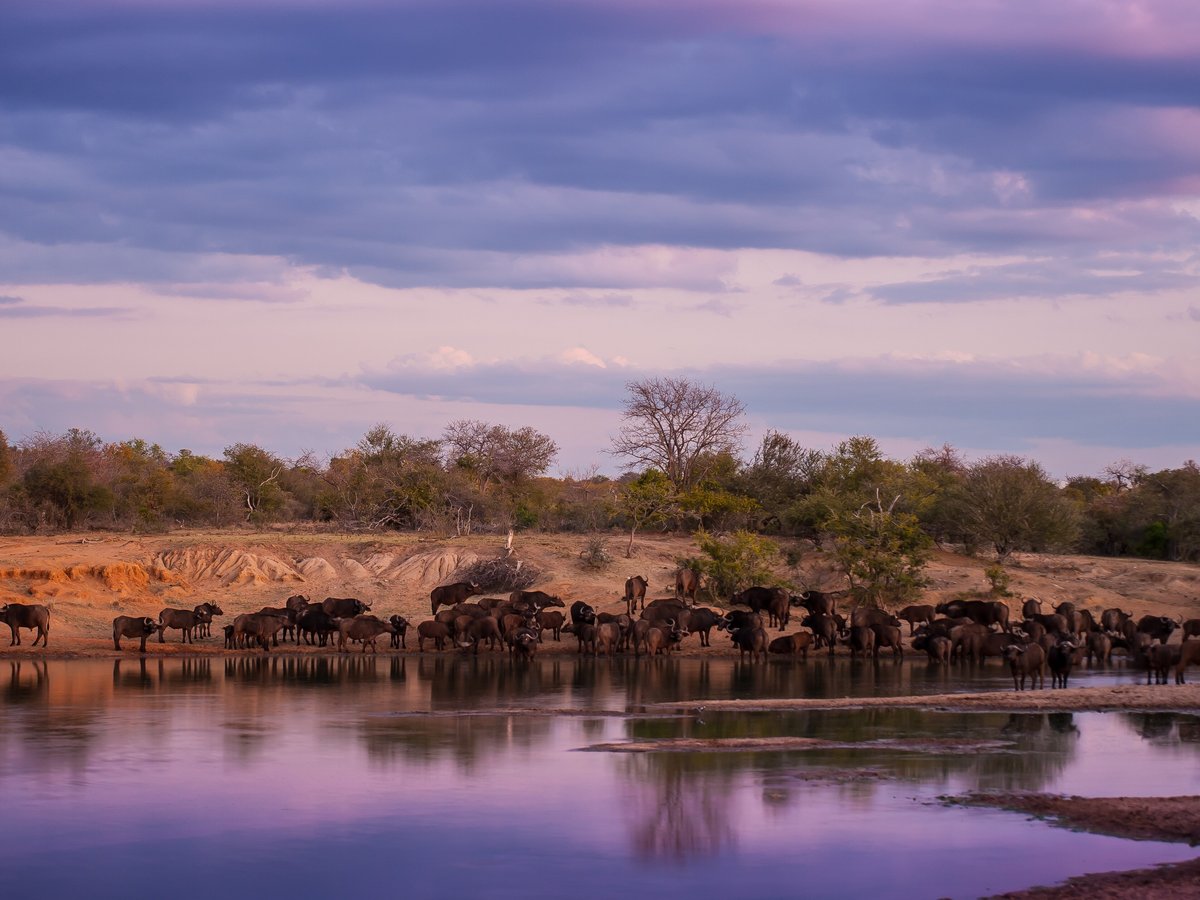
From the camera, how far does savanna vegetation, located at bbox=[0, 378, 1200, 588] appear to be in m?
43.7

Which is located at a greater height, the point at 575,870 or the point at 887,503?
the point at 887,503

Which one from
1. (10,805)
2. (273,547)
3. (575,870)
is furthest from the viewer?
(273,547)

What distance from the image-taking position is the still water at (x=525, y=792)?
12055 mm

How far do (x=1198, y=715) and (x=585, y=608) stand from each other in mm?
15371

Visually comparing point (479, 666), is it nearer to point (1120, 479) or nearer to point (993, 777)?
point (993, 777)

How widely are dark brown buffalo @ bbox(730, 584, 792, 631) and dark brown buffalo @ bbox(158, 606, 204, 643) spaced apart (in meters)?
13.5

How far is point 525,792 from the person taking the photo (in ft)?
50.8

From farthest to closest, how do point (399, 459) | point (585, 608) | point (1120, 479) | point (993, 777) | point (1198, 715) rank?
1. point (1120, 479)
2. point (399, 459)
3. point (585, 608)
4. point (1198, 715)
5. point (993, 777)

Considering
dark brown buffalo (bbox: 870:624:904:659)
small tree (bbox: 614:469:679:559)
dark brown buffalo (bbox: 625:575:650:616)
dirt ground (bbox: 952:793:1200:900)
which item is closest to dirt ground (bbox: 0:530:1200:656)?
dark brown buffalo (bbox: 625:575:650:616)

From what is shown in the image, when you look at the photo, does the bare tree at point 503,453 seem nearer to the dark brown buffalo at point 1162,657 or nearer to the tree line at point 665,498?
the tree line at point 665,498

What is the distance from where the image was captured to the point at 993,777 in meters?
16.1

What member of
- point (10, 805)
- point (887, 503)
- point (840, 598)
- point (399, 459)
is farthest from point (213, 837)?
point (399, 459)

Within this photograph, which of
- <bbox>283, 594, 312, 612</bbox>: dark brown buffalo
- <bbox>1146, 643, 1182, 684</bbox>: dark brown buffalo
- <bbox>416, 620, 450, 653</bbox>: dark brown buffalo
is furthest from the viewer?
<bbox>283, 594, 312, 612</bbox>: dark brown buffalo

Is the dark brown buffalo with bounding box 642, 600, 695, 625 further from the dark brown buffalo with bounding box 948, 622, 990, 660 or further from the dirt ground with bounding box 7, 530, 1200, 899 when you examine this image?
the dark brown buffalo with bounding box 948, 622, 990, 660
